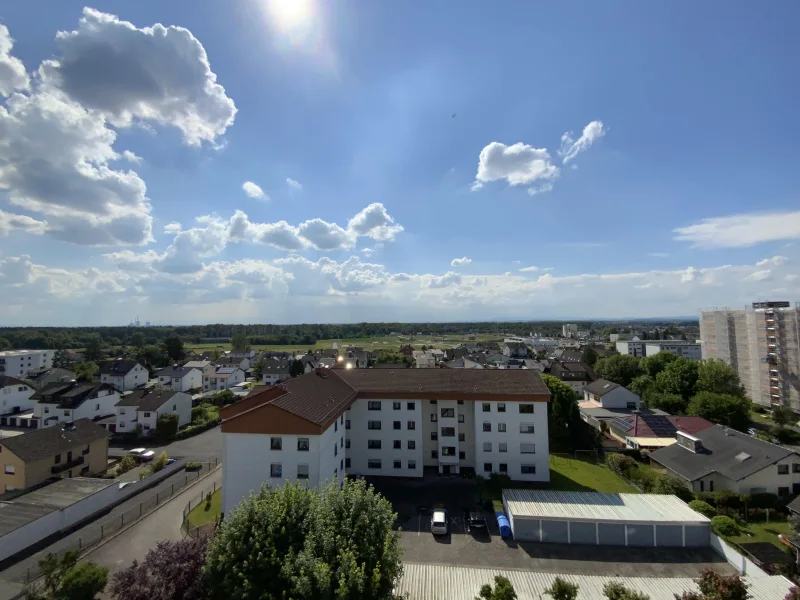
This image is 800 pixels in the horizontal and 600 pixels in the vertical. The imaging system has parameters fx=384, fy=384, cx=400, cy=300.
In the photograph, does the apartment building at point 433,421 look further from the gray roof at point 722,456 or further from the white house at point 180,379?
the white house at point 180,379

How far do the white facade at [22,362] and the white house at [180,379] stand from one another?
41795mm

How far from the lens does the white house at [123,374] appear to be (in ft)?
257

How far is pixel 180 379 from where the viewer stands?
7875 cm

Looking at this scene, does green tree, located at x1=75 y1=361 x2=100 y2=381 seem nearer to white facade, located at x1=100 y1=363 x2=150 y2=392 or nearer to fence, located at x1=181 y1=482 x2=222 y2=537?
white facade, located at x1=100 y1=363 x2=150 y2=392

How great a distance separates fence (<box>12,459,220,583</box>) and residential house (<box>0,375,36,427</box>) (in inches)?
1424

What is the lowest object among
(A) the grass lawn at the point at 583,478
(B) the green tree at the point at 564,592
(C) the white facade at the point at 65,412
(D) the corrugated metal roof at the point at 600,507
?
(A) the grass lawn at the point at 583,478

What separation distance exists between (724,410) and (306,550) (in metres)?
54.8

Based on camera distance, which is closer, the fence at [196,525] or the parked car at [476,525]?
the fence at [196,525]

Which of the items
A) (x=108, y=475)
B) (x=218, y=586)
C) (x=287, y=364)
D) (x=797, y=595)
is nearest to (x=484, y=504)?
(x=797, y=595)

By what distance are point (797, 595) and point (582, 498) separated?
13.7m

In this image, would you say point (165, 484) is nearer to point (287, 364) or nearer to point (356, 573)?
point (356, 573)

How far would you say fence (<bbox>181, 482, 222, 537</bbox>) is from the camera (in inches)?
1003

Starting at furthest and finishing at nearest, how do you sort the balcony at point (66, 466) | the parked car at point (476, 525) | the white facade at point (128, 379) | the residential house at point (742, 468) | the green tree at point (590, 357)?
the green tree at point (590, 357) → the white facade at point (128, 379) → the balcony at point (66, 466) → the residential house at point (742, 468) → the parked car at point (476, 525)

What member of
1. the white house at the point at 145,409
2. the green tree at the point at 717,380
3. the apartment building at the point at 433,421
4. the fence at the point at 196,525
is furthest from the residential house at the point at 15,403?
the green tree at the point at 717,380
